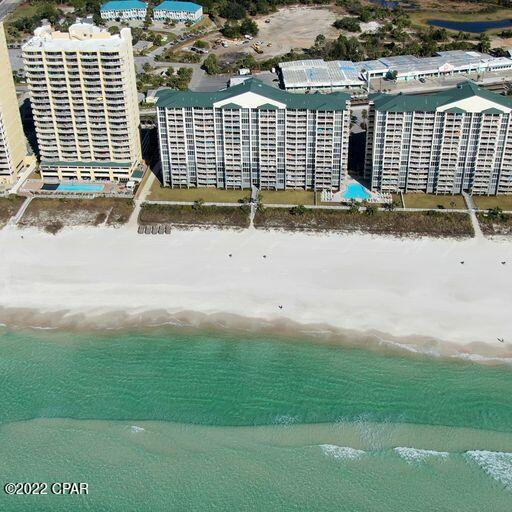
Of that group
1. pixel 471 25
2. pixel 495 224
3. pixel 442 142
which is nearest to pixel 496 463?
pixel 495 224

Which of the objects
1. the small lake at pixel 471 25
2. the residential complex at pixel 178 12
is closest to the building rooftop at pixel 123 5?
the residential complex at pixel 178 12

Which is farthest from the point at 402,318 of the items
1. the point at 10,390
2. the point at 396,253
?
the point at 10,390

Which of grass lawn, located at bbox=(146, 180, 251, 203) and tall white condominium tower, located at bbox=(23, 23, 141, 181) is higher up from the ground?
tall white condominium tower, located at bbox=(23, 23, 141, 181)

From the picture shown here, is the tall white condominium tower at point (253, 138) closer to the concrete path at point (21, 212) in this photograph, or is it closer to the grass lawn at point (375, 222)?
the grass lawn at point (375, 222)

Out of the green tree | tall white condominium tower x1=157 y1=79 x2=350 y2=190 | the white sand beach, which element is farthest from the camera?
the green tree

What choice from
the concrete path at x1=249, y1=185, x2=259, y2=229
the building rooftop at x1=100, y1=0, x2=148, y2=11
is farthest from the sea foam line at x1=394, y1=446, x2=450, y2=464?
the building rooftop at x1=100, y1=0, x2=148, y2=11

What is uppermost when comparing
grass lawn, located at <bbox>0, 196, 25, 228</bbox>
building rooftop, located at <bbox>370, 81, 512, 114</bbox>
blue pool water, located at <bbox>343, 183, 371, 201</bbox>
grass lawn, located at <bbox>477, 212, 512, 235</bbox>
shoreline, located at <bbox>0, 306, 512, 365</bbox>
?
building rooftop, located at <bbox>370, 81, 512, 114</bbox>

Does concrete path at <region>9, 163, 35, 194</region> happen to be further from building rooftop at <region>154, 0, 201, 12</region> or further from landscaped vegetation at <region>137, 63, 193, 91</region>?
building rooftop at <region>154, 0, 201, 12</region>

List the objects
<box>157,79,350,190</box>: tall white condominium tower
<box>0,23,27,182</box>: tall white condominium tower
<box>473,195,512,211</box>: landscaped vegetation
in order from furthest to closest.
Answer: <box>0,23,27,182</box>: tall white condominium tower, <box>473,195,512,211</box>: landscaped vegetation, <box>157,79,350,190</box>: tall white condominium tower

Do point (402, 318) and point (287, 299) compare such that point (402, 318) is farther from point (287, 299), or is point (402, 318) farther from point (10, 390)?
point (10, 390)
